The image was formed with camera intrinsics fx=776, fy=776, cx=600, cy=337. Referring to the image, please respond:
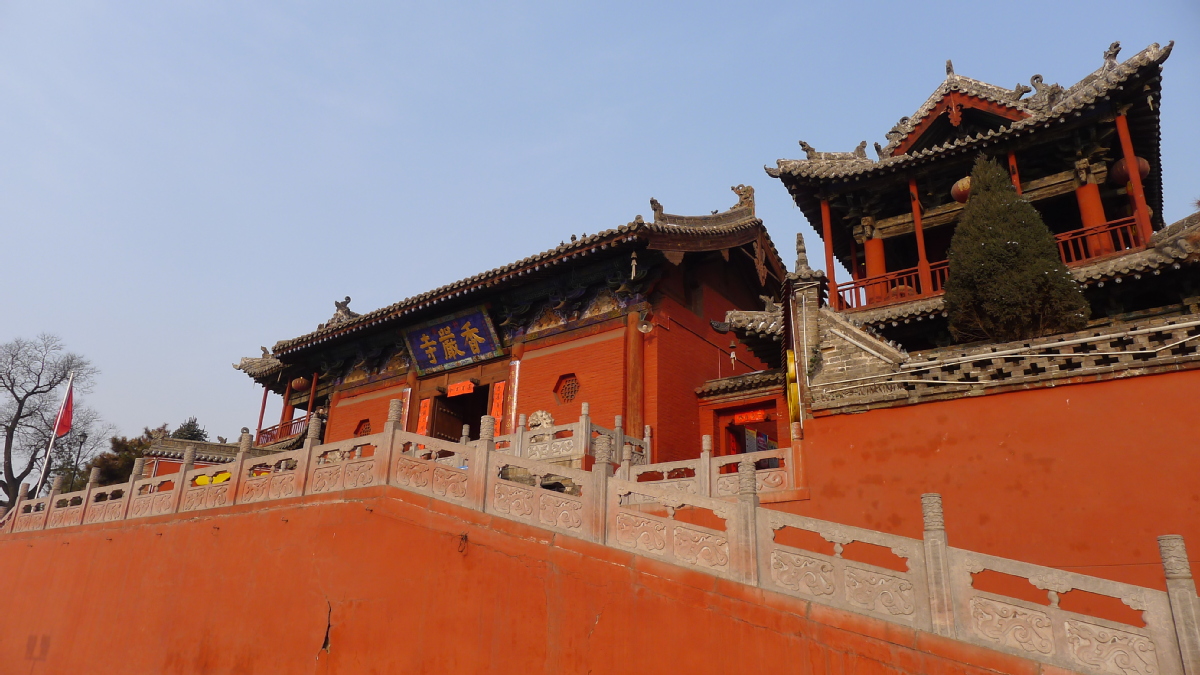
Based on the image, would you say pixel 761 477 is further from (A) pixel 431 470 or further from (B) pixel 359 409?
(B) pixel 359 409

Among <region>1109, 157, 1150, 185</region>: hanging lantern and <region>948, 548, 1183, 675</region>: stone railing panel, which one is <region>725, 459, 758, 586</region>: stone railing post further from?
<region>1109, 157, 1150, 185</region>: hanging lantern

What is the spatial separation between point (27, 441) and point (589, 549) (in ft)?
81.6

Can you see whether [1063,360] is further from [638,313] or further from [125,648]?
[125,648]

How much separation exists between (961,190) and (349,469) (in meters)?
9.70

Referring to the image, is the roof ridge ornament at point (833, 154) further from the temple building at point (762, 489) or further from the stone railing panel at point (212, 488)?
the stone railing panel at point (212, 488)

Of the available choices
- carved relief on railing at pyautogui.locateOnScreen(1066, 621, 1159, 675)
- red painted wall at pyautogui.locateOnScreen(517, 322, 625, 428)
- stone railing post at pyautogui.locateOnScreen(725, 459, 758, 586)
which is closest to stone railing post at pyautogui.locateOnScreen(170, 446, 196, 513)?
red painted wall at pyautogui.locateOnScreen(517, 322, 625, 428)

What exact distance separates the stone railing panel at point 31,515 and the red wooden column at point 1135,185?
15.8 meters

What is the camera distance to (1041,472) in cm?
657

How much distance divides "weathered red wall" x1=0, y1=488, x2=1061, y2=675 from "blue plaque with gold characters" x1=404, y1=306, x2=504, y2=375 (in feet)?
20.1

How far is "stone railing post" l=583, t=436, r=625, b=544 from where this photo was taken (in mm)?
6438

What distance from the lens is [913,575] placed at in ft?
16.5

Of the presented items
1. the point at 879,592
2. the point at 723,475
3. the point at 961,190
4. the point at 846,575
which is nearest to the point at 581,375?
the point at 723,475

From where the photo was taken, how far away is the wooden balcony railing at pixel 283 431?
749 inches

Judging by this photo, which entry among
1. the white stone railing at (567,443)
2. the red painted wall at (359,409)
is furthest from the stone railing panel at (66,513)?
the white stone railing at (567,443)
